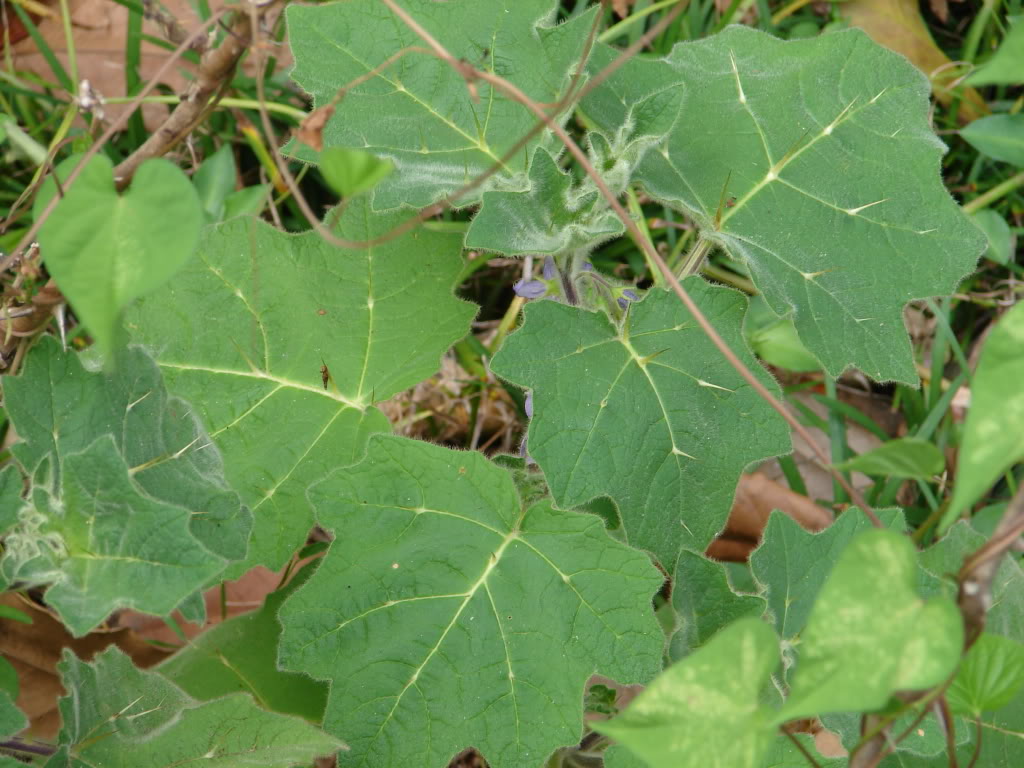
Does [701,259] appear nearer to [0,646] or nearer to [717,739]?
[717,739]

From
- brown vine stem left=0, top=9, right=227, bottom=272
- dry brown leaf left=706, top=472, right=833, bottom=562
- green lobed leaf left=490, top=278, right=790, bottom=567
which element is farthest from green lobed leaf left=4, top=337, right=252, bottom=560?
dry brown leaf left=706, top=472, right=833, bottom=562

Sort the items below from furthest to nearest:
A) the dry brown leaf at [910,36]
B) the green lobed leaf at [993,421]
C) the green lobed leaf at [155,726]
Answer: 1. the dry brown leaf at [910,36]
2. the green lobed leaf at [155,726]
3. the green lobed leaf at [993,421]

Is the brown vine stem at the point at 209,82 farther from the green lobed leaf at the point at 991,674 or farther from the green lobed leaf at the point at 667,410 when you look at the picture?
the green lobed leaf at the point at 991,674

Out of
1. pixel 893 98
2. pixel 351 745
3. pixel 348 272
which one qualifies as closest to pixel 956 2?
pixel 893 98

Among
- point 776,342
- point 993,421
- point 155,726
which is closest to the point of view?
point 993,421

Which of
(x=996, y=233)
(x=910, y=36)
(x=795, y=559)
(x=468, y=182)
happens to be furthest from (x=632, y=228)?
(x=910, y=36)

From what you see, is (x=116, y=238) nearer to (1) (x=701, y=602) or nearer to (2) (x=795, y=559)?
(1) (x=701, y=602)

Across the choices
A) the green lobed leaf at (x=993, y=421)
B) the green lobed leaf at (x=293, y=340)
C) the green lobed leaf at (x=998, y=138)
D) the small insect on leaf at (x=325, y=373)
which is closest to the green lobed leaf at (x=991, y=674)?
the green lobed leaf at (x=993, y=421)
